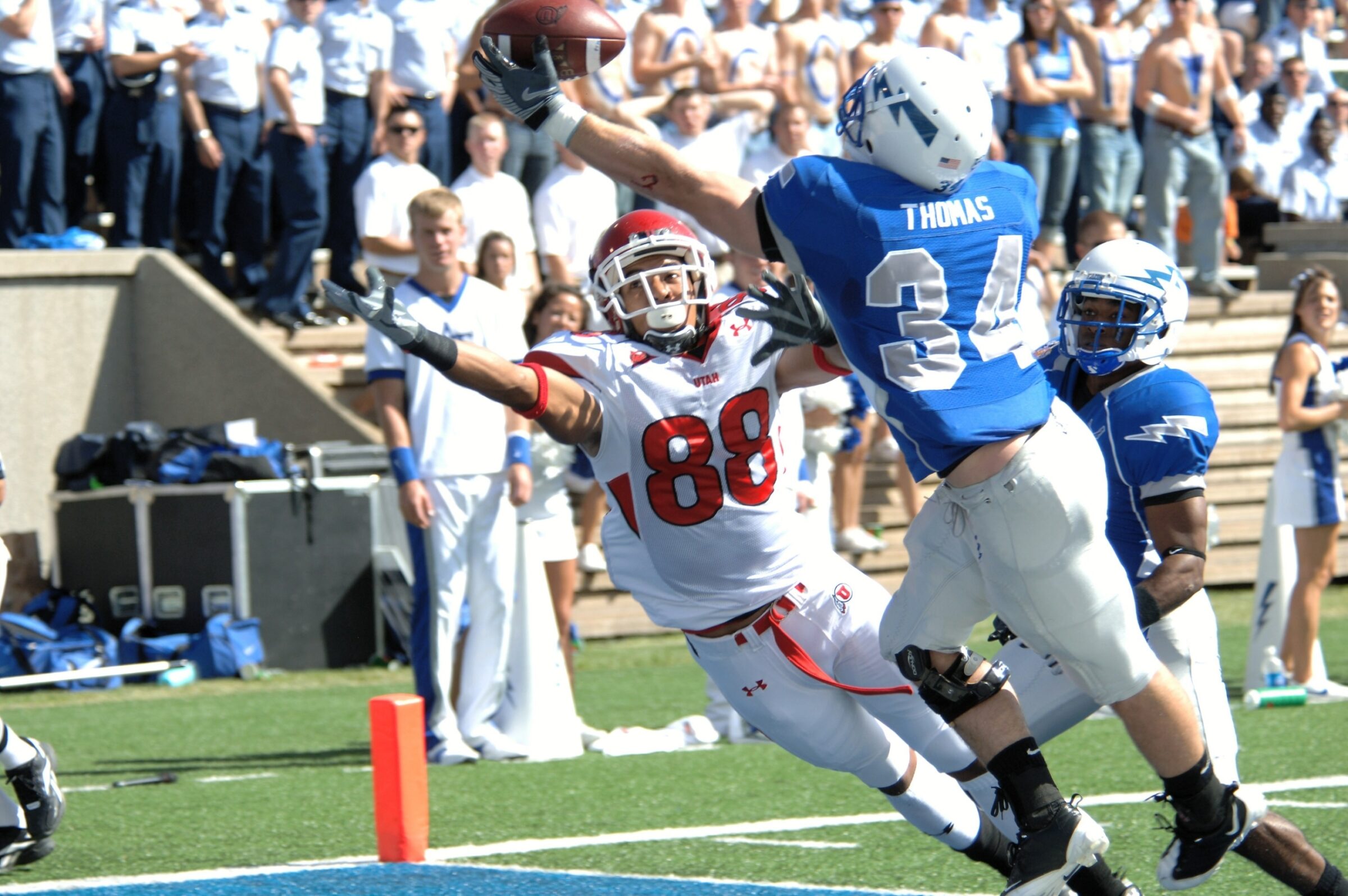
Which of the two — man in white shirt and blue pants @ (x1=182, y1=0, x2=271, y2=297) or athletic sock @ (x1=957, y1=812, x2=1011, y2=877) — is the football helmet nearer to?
athletic sock @ (x1=957, y1=812, x2=1011, y2=877)

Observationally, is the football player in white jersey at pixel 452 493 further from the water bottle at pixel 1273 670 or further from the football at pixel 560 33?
the water bottle at pixel 1273 670

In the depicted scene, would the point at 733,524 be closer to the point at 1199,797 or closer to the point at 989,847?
the point at 989,847

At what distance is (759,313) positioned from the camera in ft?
13.3

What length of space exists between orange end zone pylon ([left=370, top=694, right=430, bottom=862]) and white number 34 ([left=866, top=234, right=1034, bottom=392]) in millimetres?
1924

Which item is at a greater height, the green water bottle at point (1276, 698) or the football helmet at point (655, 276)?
the football helmet at point (655, 276)

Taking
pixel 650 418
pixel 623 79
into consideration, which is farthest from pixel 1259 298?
pixel 650 418

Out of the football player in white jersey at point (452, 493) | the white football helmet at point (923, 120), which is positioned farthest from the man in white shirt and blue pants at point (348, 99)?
the white football helmet at point (923, 120)

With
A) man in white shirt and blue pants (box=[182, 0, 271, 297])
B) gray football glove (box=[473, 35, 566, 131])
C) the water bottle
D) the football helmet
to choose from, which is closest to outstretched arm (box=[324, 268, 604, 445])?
the football helmet

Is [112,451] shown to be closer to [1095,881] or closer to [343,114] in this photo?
[343,114]

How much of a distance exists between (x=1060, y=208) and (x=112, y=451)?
6.59 metres

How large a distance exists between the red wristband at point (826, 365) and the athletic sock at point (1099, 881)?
126cm

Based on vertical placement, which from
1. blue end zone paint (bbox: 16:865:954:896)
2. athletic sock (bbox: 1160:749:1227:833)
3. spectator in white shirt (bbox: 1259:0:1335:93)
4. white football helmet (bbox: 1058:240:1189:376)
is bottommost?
blue end zone paint (bbox: 16:865:954:896)

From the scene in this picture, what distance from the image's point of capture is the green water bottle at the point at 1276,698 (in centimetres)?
777

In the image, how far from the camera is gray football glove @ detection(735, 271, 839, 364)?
4074mm
